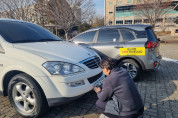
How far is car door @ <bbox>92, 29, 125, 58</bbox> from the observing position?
160 inches

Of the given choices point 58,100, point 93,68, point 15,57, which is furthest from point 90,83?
point 15,57

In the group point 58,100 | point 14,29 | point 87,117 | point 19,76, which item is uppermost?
point 14,29

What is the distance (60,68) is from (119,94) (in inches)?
41.8

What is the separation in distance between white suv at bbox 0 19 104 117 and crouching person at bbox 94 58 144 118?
0.57 m

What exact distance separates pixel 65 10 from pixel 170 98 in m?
10.8

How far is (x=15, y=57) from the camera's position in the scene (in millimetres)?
2264

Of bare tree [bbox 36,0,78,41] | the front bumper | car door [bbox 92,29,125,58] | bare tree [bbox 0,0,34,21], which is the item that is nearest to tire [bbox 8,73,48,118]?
the front bumper

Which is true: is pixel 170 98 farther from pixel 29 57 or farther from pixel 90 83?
pixel 29 57

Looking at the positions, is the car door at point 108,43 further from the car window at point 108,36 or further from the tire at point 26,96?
the tire at point 26,96

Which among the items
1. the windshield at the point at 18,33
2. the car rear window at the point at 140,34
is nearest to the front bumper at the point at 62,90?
the windshield at the point at 18,33

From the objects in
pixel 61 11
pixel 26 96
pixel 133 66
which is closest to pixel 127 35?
pixel 133 66

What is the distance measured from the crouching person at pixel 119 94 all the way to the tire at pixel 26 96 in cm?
108

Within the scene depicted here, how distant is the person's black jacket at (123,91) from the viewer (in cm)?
175

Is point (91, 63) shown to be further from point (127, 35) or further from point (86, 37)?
point (86, 37)
